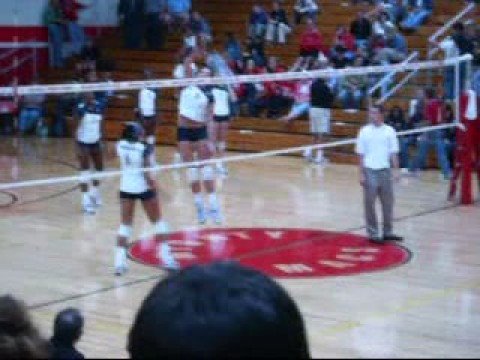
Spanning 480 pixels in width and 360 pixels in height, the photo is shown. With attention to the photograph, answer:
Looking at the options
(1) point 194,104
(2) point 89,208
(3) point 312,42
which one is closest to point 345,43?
(3) point 312,42

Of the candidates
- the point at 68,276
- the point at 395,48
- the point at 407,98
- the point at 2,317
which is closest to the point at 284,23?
the point at 395,48

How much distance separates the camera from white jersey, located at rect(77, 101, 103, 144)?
14.4 meters

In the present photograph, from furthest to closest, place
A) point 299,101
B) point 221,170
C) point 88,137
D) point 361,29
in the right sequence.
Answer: point 361,29
point 299,101
point 221,170
point 88,137

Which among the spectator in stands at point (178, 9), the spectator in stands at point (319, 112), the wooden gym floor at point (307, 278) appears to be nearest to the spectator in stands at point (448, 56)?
the wooden gym floor at point (307, 278)

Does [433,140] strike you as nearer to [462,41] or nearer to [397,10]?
[462,41]

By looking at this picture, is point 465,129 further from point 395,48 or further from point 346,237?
point 395,48

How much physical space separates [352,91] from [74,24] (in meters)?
9.77

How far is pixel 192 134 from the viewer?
13789mm

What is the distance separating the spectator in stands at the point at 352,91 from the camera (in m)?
21.8

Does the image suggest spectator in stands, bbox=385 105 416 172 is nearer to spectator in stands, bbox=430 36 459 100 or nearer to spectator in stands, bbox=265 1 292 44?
spectator in stands, bbox=430 36 459 100

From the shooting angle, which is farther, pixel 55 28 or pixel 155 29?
pixel 155 29

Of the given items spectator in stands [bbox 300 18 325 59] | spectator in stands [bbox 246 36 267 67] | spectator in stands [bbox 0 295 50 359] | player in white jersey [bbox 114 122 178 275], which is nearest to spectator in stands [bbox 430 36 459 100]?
spectator in stands [bbox 300 18 325 59]

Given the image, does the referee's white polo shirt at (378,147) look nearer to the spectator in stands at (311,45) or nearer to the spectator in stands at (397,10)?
the spectator in stands at (311,45)

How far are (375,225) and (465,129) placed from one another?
3429 millimetres
